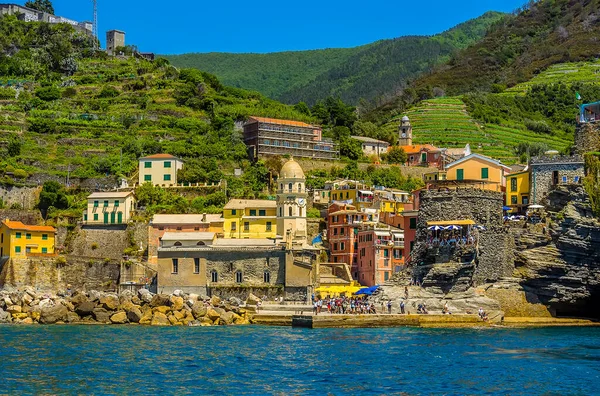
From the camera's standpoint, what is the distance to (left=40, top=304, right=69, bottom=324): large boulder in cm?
6047

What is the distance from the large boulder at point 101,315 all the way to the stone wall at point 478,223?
64.6 feet

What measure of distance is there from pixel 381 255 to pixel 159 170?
2470cm

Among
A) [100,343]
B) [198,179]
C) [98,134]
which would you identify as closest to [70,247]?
[198,179]

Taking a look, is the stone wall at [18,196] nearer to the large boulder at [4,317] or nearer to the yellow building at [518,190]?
the large boulder at [4,317]

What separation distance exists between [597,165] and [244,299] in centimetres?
2597

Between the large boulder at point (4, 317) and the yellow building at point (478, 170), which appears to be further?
the yellow building at point (478, 170)

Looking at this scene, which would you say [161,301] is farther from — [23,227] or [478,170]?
[478,170]

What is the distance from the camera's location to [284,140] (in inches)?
3794

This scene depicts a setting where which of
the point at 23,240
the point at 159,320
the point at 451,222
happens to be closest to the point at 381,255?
the point at 451,222

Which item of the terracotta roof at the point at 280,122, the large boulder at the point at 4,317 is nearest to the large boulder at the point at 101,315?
the large boulder at the point at 4,317

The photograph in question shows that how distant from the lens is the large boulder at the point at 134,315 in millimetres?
60094

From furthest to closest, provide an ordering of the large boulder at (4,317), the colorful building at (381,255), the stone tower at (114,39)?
the stone tower at (114,39)
the colorful building at (381,255)
the large boulder at (4,317)

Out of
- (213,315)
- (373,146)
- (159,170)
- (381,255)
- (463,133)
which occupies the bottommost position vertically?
(213,315)

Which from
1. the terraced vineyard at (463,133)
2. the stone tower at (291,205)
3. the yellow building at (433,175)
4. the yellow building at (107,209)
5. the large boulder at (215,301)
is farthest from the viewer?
the terraced vineyard at (463,133)
